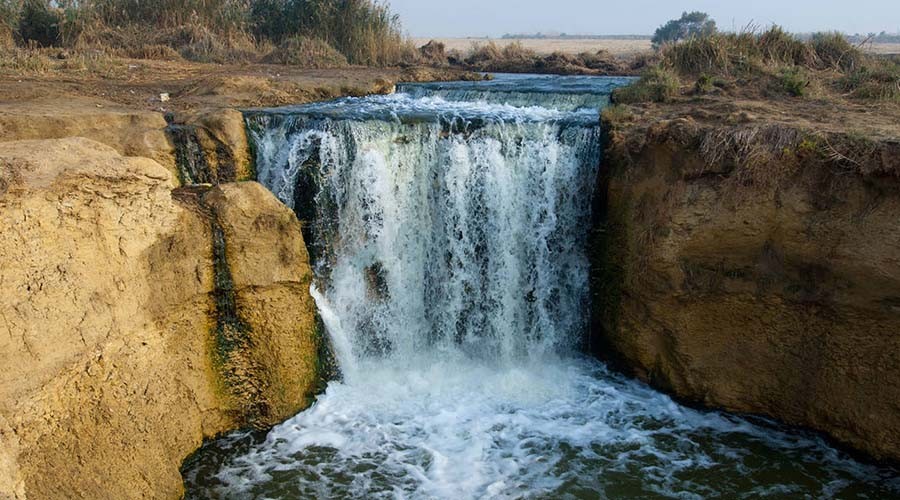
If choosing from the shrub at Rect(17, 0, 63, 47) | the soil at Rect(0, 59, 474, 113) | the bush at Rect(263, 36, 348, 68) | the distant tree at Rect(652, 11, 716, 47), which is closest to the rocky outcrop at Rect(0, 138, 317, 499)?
the soil at Rect(0, 59, 474, 113)

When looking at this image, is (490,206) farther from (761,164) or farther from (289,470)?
(289,470)

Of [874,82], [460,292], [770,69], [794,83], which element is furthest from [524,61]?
[460,292]

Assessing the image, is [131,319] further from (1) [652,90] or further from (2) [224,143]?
(1) [652,90]

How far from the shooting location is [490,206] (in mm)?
7266

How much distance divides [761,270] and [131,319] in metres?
5.03

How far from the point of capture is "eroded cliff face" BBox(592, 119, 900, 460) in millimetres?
5777

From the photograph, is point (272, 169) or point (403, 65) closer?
point (272, 169)

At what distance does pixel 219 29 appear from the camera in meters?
14.9

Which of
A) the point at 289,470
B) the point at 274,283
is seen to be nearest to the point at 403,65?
the point at 274,283

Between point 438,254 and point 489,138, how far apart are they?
1266 mm

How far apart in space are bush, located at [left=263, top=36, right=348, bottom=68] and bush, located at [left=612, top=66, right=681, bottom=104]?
6044 millimetres

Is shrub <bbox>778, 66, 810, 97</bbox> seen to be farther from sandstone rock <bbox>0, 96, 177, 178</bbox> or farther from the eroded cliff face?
sandstone rock <bbox>0, 96, 177, 178</bbox>

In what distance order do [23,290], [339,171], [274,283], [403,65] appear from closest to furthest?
[23,290], [274,283], [339,171], [403,65]

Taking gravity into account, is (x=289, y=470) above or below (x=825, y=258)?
below
